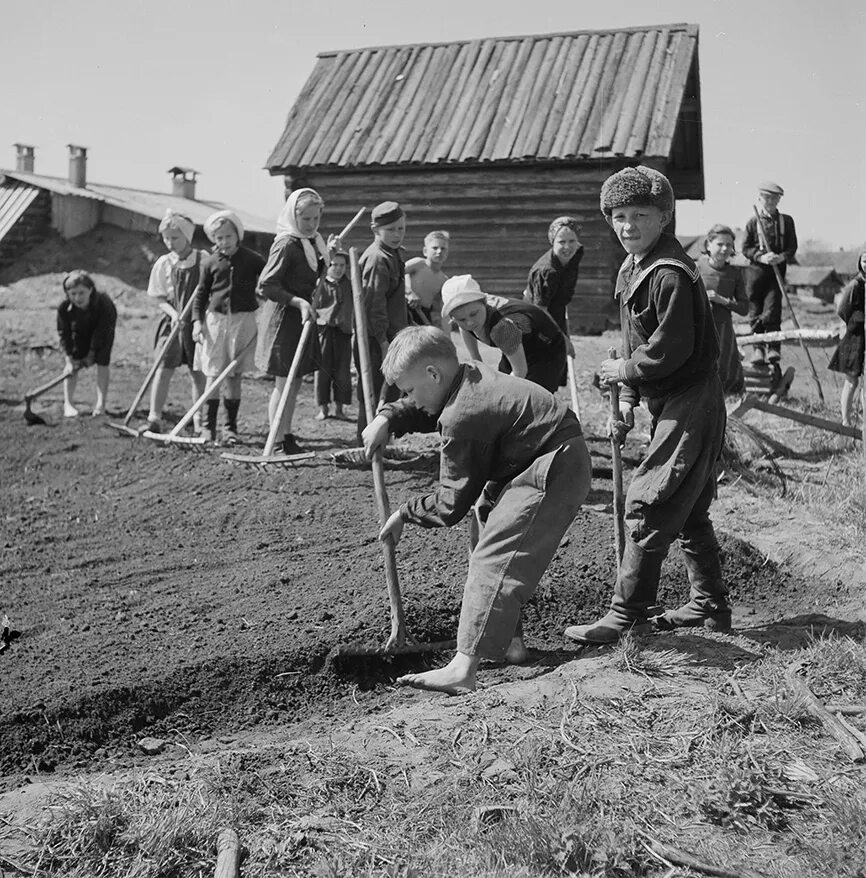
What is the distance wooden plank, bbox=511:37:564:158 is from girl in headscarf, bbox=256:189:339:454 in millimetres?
6674

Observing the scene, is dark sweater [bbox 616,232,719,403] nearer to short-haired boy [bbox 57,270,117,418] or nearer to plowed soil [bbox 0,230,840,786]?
plowed soil [bbox 0,230,840,786]

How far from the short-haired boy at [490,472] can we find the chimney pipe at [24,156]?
2164 centimetres

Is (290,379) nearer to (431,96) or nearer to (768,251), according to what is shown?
(768,251)

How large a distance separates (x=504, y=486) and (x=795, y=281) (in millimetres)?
17816

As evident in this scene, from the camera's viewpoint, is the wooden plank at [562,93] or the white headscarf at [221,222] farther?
the wooden plank at [562,93]

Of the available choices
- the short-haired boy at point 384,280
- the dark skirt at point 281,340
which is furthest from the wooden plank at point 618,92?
the dark skirt at point 281,340

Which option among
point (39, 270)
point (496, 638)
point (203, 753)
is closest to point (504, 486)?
point (496, 638)

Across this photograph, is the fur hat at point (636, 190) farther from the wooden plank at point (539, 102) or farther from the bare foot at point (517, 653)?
the wooden plank at point (539, 102)

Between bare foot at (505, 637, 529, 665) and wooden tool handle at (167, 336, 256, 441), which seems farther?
wooden tool handle at (167, 336, 256, 441)

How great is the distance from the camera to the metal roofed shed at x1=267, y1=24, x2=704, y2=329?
558 inches

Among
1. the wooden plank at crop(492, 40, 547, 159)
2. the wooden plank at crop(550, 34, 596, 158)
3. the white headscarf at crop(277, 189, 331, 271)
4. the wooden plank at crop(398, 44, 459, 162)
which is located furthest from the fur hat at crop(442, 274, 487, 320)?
the wooden plank at crop(398, 44, 459, 162)

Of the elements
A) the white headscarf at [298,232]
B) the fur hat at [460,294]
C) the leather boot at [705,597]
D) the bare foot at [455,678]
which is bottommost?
the bare foot at [455,678]

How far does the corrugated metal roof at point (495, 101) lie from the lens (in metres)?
14.1

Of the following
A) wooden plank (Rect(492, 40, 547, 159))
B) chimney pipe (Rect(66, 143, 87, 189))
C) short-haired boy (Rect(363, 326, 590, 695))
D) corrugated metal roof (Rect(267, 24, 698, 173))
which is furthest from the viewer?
chimney pipe (Rect(66, 143, 87, 189))
